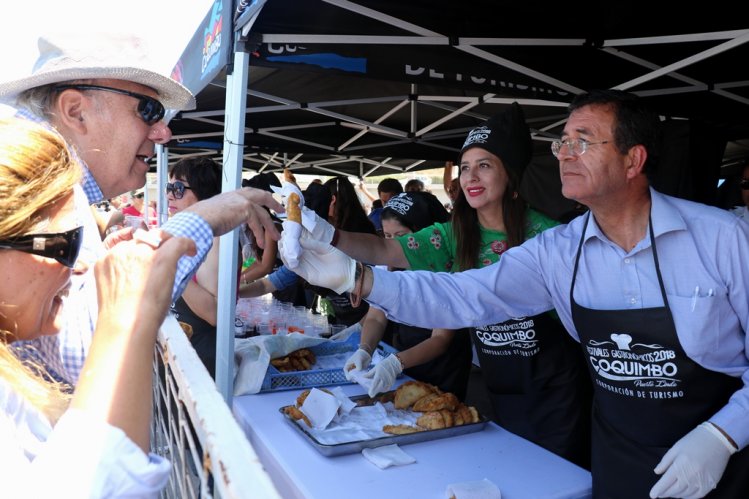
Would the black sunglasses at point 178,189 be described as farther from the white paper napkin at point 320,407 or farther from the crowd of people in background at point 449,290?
the white paper napkin at point 320,407

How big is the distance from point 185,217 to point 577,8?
7.92ft

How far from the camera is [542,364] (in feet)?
7.39

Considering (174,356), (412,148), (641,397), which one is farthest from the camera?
(412,148)

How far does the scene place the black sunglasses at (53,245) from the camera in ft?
2.73

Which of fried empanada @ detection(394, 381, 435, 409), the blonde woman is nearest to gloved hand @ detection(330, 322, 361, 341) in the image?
fried empanada @ detection(394, 381, 435, 409)

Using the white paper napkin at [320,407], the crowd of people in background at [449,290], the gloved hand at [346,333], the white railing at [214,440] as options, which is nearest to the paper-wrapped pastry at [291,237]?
the crowd of people in background at [449,290]

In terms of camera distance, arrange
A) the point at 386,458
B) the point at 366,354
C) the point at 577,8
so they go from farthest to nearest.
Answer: the point at 577,8 → the point at 366,354 → the point at 386,458

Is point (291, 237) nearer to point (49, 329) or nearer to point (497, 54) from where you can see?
point (49, 329)

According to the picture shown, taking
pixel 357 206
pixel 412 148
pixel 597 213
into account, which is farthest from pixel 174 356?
pixel 412 148

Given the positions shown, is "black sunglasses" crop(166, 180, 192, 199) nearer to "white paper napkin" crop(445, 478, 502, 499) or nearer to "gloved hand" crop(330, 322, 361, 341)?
"gloved hand" crop(330, 322, 361, 341)

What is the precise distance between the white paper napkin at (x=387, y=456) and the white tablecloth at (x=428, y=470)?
0.02 metres

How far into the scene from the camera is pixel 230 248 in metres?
2.41

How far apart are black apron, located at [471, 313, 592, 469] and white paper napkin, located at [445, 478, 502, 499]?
2.74 ft

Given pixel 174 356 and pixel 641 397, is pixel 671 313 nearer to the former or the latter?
pixel 641 397
